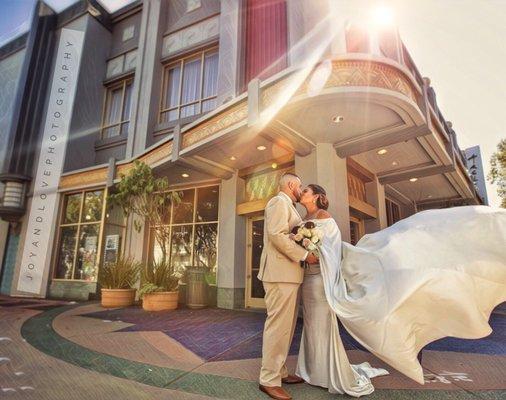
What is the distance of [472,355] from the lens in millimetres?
4066

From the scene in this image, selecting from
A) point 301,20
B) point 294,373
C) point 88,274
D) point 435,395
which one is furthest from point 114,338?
point 301,20

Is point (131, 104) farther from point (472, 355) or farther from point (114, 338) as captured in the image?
point (472, 355)

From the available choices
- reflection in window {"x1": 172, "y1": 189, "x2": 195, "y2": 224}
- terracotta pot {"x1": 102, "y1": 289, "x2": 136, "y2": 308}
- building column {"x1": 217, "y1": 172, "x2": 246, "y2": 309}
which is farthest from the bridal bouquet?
reflection in window {"x1": 172, "y1": 189, "x2": 195, "y2": 224}

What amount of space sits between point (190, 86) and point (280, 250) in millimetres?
10920

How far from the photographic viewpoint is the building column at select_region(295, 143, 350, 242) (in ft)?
24.2

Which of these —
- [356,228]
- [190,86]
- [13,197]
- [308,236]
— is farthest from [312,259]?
[13,197]

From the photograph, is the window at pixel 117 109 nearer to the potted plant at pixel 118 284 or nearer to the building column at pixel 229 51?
the building column at pixel 229 51

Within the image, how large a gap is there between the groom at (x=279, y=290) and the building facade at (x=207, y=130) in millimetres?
3534

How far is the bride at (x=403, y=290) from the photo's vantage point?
2434 mm

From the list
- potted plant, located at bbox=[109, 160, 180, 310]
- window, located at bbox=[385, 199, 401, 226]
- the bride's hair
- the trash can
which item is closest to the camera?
the bride's hair

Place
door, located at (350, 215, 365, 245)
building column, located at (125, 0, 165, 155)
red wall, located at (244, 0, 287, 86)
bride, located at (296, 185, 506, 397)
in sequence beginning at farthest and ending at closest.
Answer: building column, located at (125, 0, 165, 155) → red wall, located at (244, 0, 287, 86) → door, located at (350, 215, 365, 245) → bride, located at (296, 185, 506, 397)

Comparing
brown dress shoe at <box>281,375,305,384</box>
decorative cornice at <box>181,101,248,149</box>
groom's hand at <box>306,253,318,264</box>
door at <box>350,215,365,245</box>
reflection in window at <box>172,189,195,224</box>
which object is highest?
decorative cornice at <box>181,101,248,149</box>

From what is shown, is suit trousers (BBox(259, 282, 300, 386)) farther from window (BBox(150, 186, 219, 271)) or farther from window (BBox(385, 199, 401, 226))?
window (BBox(385, 199, 401, 226))

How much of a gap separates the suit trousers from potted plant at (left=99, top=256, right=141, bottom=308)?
7.00 meters
